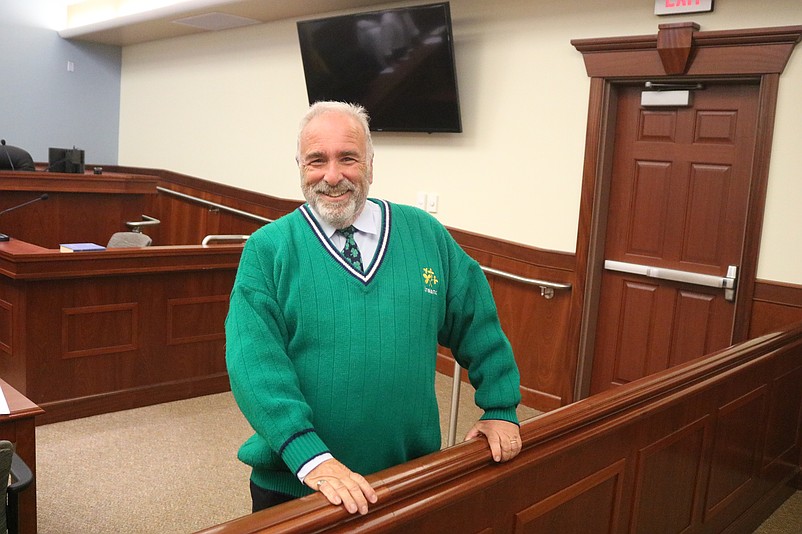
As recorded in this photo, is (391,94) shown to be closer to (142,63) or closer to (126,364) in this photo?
(126,364)

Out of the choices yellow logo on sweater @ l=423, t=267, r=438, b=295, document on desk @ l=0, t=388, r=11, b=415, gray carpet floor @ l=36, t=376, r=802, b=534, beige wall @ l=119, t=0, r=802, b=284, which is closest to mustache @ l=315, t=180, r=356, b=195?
yellow logo on sweater @ l=423, t=267, r=438, b=295

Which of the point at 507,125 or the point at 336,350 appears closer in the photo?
the point at 336,350

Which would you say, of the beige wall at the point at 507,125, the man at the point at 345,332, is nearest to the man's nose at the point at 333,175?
the man at the point at 345,332

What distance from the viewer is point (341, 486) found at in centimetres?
140

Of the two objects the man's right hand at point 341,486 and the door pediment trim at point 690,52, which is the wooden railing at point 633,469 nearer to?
the man's right hand at point 341,486

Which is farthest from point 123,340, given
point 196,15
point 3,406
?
point 196,15

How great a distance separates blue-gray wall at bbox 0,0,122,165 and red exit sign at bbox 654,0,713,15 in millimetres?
6803

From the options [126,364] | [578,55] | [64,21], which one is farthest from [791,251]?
[64,21]

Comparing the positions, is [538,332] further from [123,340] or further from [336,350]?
[336,350]

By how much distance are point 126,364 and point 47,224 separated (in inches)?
78.9

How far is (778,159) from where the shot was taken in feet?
12.5

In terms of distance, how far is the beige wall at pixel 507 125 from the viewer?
3842mm

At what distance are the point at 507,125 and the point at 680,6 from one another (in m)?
1.25

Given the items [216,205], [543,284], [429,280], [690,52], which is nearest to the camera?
[429,280]
